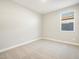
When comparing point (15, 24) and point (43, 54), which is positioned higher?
point (15, 24)

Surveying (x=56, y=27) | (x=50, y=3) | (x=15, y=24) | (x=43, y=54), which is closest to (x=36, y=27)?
(x=56, y=27)

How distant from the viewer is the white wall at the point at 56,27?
3.86m

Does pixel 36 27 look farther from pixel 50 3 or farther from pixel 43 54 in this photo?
pixel 43 54

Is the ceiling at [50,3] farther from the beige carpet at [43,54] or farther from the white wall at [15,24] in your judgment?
the beige carpet at [43,54]

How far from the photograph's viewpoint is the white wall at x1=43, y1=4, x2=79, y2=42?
3.86 meters

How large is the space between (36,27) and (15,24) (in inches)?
71.8

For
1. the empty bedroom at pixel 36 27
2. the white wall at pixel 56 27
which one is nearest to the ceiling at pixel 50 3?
the empty bedroom at pixel 36 27

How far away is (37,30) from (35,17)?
989 millimetres

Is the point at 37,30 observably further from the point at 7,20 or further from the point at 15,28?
the point at 7,20

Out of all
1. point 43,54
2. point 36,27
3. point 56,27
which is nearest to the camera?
point 43,54

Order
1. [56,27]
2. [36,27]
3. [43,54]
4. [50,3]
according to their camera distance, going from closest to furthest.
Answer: [43,54] → [50,3] → [56,27] → [36,27]

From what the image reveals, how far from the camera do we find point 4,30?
337 cm

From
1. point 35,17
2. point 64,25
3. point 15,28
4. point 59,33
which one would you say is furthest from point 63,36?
point 15,28

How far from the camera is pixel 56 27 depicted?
4.90 meters
